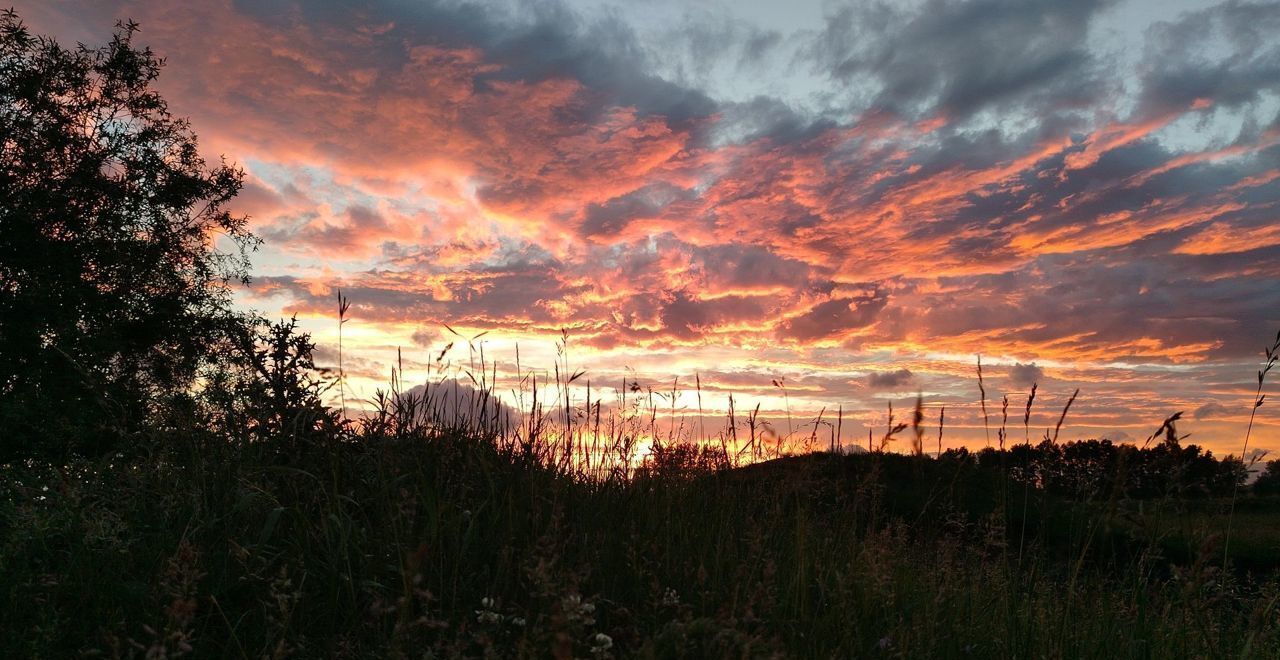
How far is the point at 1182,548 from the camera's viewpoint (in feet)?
30.8

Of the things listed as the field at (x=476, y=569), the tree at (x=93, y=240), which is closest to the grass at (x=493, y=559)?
the field at (x=476, y=569)

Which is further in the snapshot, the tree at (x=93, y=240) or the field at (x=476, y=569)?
the tree at (x=93, y=240)

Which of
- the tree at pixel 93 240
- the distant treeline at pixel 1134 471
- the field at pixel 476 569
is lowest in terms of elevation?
the field at pixel 476 569

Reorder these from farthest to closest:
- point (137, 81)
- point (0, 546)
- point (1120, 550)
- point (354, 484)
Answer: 1. point (137, 81)
2. point (1120, 550)
3. point (354, 484)
4. point (0, 546)

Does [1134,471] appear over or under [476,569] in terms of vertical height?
over

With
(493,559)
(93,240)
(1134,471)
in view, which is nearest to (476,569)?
(493,559)

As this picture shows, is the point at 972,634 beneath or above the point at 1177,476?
beneath

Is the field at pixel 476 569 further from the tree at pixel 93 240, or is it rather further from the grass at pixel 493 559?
the tree at pixel 93 240

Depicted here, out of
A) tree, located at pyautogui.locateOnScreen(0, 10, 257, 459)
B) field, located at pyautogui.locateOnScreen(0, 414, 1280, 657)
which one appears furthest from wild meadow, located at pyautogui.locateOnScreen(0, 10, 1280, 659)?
tree, located at pyautogui.locateOnScreen(0, 10, 257, 459)

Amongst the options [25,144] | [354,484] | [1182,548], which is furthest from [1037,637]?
[25,144]

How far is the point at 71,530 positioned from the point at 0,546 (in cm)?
32

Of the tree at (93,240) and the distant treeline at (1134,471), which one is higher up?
the tree at (93,240)

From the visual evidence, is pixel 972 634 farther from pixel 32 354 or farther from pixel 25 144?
pixel 25 144

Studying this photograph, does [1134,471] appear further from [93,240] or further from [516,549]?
[93,240]
